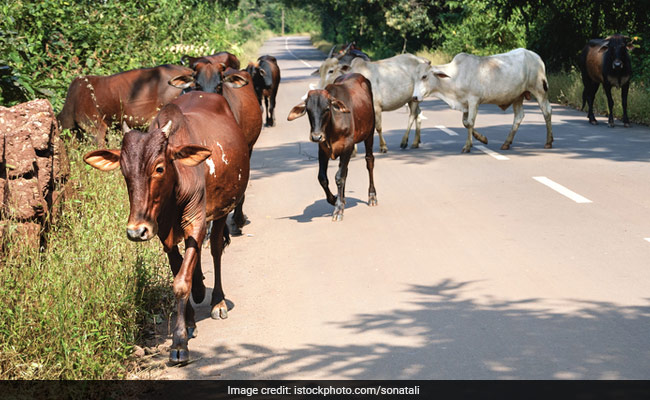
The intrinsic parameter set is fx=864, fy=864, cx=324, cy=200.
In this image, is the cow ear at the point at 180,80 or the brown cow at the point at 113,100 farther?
the brown cow at the point at 113,100

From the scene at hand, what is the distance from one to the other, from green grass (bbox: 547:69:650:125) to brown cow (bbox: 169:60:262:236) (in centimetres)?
1149

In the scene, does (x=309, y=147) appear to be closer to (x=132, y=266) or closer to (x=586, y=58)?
(x=586, y=58)

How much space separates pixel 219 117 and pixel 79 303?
85.3 inches

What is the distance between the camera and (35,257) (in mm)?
6660

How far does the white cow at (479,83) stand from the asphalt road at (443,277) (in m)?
1.90

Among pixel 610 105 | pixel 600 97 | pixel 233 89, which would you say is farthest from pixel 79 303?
pixel 600 97

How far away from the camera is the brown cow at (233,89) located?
9.82 metres

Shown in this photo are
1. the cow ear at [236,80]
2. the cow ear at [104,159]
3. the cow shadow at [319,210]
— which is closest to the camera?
the cow ear at [104,159]

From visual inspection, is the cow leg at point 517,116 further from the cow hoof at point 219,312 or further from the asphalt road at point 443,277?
the cow hoof at point 219,312

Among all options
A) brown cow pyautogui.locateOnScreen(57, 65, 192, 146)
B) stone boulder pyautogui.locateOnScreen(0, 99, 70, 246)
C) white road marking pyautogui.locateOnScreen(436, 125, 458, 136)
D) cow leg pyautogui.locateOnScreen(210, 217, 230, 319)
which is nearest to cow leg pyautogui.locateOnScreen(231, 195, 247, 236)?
stone boulder pyautogui.locateOnScreen(0, 99, 70, 246)

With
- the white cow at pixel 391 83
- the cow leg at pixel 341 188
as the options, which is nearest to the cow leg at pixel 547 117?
the white cow at pixel 391 83

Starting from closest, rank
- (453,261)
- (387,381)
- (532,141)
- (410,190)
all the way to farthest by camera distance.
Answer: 1. (387,381)
2. (453,261)
3. (410,190)
4. (532,141)

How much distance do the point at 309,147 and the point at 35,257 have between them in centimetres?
1068

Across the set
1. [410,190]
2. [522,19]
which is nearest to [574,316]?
[410,190]
